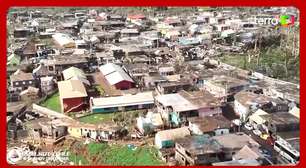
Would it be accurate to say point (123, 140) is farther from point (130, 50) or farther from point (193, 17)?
point (193, 17)

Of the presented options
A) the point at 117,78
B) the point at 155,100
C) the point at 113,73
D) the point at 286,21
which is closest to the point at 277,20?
the point at 286,21

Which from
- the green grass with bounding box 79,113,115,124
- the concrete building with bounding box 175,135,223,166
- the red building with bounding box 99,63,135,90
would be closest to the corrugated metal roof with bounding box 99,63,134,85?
the red building with bounding box 99,63,135,90

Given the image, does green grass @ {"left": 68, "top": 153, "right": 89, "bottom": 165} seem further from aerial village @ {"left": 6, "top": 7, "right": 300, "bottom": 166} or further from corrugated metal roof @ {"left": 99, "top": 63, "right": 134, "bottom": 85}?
corrugated metal roof @ {"left": 99, "top": 63, "right": 134, "bottom": 85}

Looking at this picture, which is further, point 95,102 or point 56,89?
point 56,89

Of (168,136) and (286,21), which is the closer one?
(168,136)

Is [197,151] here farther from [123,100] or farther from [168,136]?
[123,100]

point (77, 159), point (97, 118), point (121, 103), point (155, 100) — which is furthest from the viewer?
point (155, 100)

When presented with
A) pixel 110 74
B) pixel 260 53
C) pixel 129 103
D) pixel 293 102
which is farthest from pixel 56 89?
pixel 260 53
